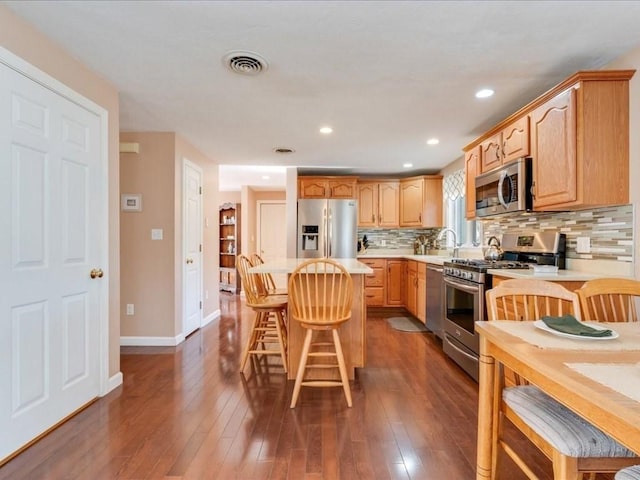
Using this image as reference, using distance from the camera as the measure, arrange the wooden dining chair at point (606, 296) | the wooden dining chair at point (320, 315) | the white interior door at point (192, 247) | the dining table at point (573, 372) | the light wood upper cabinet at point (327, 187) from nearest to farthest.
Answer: the dining table at point (573, 372)
the wooden dining chair at point (606, 296)
the wooden dining chair at point (320, 315)
the white interior door at point (192, 247)
the light wood upper cabinet at point (327, 187)

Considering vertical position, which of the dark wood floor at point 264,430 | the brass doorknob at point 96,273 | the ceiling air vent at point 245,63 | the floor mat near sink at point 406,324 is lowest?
the floor mat near sink at point 406,324

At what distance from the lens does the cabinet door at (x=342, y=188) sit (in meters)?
5.13

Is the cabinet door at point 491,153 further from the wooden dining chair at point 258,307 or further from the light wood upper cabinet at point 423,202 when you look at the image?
the wooden dining chair at point 258,307

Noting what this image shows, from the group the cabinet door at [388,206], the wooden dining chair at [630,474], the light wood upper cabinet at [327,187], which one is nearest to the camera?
the wooden dining chair at [630,474]

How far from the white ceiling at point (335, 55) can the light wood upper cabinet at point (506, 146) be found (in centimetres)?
21

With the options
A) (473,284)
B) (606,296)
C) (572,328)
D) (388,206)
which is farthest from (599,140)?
(388,206)

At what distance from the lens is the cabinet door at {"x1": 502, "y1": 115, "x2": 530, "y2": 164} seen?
2.50 metres

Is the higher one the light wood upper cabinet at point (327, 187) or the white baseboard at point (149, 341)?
the light wood upper cabinet at point (327, 187)

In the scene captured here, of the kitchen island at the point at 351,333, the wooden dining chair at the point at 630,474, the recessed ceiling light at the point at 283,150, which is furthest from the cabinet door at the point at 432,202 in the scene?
the wooden dining chair at the point at 630,474

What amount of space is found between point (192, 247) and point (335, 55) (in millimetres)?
2797

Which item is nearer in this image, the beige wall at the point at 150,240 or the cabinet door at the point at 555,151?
the cabinet door at the point at 555,151

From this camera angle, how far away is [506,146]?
275 cm

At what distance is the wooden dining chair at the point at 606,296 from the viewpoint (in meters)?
1.54

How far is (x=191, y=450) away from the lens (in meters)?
1.71
